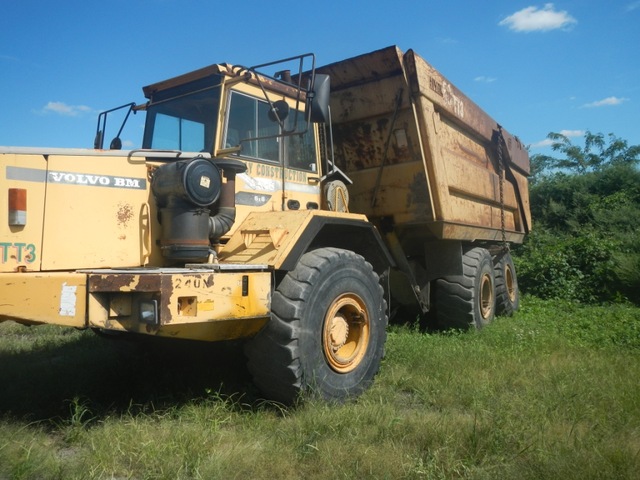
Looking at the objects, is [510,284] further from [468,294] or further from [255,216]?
[255,216]

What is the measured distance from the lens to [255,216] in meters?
4.54

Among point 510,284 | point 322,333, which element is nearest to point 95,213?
point 322,333

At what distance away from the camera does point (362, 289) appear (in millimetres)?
4637

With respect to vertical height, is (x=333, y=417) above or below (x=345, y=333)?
below

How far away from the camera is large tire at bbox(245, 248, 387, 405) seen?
3.89 metres

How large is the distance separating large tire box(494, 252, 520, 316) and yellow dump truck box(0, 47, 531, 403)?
8.05 feet

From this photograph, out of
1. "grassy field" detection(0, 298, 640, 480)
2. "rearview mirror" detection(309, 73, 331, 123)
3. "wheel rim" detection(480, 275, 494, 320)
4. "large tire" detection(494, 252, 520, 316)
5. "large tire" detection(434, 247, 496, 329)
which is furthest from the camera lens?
"large tire" detection(494, 252, 520, 316)

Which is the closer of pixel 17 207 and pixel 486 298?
pixel 17 207

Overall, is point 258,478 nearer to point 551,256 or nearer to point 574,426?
point 574,426

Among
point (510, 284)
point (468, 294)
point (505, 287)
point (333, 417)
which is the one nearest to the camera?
point (333, 417)

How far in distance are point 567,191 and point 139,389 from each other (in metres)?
16.6

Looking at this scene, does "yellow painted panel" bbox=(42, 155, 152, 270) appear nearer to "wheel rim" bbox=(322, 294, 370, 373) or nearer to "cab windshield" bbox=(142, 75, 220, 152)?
"cab windshield" bbox=(142, 75, 220, 152)

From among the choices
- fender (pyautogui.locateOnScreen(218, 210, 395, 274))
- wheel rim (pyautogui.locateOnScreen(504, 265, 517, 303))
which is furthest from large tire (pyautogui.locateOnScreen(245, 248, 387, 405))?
wheel rim (pyautogui.locateOnScreen(504, 265, 517, 303))

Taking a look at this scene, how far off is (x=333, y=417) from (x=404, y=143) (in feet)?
11.0
